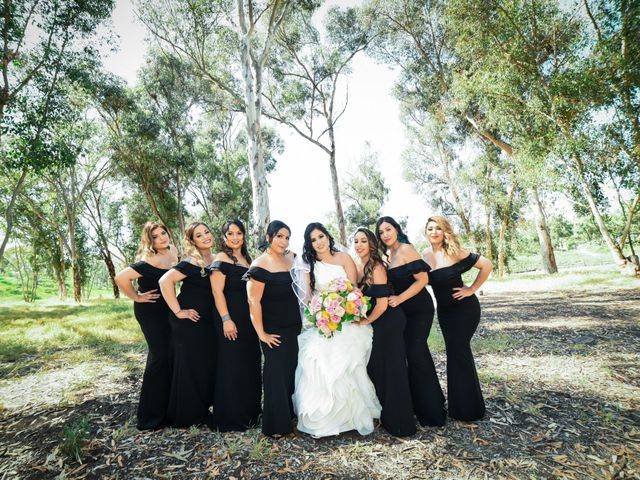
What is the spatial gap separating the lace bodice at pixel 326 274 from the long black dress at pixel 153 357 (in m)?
1.93

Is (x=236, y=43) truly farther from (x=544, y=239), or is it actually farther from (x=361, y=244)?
(x=544, y=239)

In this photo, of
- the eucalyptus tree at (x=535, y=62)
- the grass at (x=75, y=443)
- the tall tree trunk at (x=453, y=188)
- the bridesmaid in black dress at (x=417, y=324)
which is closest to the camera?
the grass at (x=75, y=443)

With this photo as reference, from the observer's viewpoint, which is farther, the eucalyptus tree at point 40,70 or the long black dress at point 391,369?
the eucalyptus tree at point 40,70

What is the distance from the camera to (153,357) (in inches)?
154

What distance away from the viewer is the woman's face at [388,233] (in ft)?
12.7

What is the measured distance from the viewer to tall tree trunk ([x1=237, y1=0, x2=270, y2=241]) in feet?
32.6

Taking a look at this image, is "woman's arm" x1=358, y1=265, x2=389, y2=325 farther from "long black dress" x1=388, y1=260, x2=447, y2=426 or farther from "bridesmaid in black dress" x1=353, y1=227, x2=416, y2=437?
"long black dress" x1=388, y1=260, x2=447, y2=426

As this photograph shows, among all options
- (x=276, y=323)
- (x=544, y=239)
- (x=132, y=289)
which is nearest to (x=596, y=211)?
(x=544, y=239)

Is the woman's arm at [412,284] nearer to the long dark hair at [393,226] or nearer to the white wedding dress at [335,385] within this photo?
the long dark hair at [393,226]

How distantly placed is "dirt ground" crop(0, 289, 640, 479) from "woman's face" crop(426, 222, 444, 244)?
2.13 meters

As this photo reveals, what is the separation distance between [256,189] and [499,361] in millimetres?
7627

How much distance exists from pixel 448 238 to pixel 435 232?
164 mm

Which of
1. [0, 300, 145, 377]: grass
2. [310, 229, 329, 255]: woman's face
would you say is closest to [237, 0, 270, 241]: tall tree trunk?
[0, 300, 145, 377]: grass

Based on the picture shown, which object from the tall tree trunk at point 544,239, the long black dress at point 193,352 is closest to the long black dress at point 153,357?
the long black dress at point 193,352
